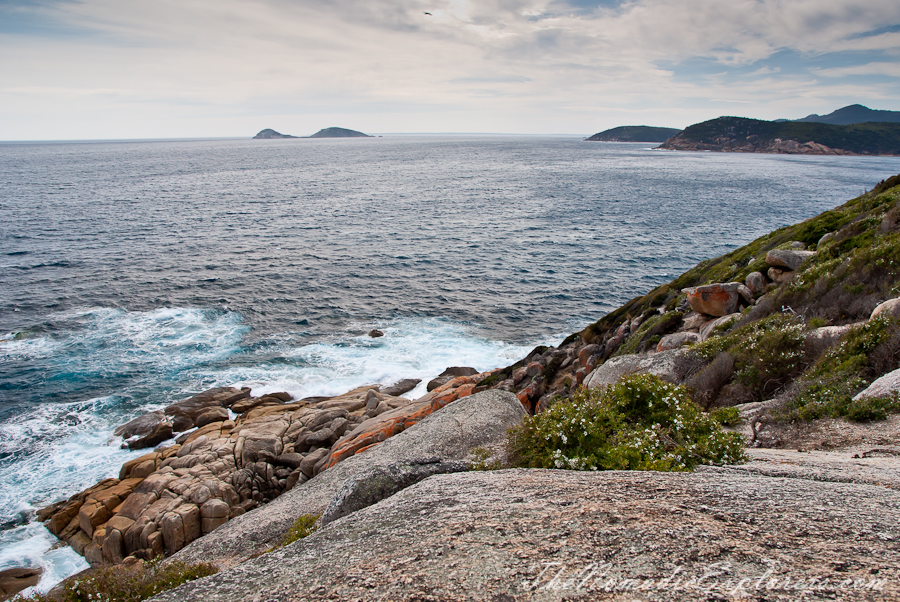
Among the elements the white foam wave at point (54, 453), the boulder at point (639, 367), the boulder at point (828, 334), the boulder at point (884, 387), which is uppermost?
the boulder at point (828, 334)

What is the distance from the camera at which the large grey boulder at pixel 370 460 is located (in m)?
10.8

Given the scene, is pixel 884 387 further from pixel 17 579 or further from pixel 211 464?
pixel 17 579

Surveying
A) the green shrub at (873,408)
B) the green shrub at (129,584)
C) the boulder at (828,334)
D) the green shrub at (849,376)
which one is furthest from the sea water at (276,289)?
the green shrub at (873,408)

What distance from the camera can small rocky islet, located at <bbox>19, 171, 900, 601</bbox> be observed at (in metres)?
4.34

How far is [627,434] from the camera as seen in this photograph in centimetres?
739

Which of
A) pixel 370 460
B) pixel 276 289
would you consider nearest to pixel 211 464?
pixel 370 460

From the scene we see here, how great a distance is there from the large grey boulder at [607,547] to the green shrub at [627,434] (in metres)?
0.72

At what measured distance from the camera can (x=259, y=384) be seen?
26141mm

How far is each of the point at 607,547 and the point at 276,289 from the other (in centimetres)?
3998

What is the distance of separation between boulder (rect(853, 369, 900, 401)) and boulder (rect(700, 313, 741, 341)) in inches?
267

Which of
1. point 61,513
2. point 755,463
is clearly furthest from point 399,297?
point 755,463

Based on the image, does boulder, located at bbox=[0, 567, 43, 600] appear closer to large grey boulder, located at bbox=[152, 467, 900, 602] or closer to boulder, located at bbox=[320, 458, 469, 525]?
boulder, located at bbox=[320, 458, 469, 525]

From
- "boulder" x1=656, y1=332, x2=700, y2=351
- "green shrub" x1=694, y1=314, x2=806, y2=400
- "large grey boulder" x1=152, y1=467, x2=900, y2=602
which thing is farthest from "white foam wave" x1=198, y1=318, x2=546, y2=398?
"large grey boulder" x1=152, y1=467, x2=900, y2=602

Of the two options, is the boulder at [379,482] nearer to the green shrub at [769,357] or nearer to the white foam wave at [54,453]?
the green shrub at [769,357]
